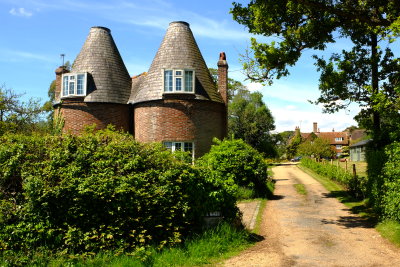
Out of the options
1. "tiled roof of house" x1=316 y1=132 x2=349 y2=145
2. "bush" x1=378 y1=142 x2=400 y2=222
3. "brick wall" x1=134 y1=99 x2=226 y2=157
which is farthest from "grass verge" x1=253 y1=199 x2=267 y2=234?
"tiled roof of house" x1=316 y1=132 x2=349 y2=145

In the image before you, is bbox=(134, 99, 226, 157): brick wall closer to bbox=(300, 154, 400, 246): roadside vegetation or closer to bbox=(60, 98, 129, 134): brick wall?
bbox=(60, 98, 129, 134): brick wall

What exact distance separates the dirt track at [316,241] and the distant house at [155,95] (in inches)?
362

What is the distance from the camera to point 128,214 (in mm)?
7270

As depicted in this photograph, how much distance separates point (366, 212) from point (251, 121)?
118ft

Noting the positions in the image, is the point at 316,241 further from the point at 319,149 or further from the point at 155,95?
the point at 319,149

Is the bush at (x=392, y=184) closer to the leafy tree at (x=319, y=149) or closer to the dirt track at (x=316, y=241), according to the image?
the dirt track at (x=316, y=241)

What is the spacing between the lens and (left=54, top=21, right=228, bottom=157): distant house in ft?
70.0

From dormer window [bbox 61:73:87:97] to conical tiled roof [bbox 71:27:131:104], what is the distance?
0.44 metres

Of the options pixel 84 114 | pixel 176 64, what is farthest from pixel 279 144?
pixel 84 114

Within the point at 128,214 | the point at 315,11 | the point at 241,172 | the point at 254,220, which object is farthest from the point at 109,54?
the point at 128,214

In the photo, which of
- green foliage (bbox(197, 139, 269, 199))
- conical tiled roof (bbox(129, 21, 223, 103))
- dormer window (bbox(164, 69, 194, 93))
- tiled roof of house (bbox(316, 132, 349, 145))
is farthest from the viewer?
tiled roof of house (bbox(316, 132, 349, 145))

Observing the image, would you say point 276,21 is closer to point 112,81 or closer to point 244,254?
point 244,254

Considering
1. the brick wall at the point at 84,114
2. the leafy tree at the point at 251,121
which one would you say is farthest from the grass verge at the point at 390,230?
the leafy tree at the point at 251,121

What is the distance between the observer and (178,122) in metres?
21.3
